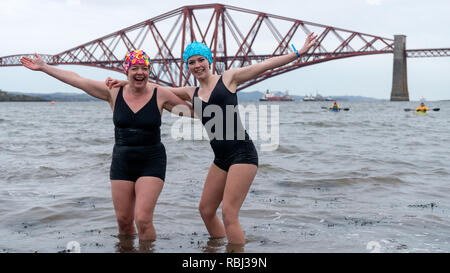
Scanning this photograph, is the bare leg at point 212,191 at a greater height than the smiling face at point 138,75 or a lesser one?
lesser

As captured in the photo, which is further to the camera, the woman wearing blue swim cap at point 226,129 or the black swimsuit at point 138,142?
the black swimsuit at point 138,142

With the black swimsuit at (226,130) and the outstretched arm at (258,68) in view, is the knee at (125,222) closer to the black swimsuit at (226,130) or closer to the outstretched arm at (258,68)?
the black swimsuit at (226,130)

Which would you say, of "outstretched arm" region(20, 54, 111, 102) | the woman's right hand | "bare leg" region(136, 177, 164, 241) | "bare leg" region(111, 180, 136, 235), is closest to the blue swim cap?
the woman's right hand

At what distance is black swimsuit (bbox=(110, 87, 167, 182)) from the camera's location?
455 cm

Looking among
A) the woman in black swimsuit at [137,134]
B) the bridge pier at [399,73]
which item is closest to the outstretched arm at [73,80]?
the woman in black swimsuit at [137,134]

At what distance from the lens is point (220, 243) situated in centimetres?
493

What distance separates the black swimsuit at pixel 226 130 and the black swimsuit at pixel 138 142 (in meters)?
0.45

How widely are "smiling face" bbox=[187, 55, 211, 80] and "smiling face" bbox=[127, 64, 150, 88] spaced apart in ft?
1.37

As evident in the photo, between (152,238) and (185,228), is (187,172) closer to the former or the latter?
(185,228)

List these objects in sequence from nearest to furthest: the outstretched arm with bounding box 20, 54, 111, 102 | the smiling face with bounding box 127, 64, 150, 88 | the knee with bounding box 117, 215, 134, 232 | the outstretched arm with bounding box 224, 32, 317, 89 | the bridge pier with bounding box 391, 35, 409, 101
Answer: the outstretched arm with bounding box 224, 32, 317, 89 → the smiling face with bounding box 127, 64, 150, 88 → the outstretched arm with bounding box 20, 54, 111, 102 → the knee with bounding box 117, 215, 134, 232 → the bridge pier with bounding box 391, 35, 409, 101

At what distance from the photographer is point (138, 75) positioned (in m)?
4.48

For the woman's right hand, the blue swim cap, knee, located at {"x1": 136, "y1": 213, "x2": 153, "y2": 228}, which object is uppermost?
the blue swim cap

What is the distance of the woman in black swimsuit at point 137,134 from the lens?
451 cm

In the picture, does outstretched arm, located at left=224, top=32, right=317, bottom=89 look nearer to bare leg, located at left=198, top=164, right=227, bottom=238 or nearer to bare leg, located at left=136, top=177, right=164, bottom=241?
bare leg, located at left=198, top=164, right=227, bottom=238
